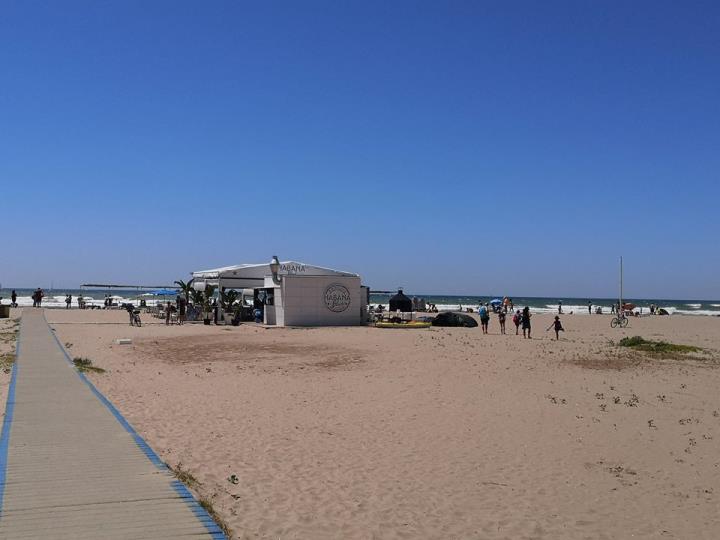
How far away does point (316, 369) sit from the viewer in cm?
1546

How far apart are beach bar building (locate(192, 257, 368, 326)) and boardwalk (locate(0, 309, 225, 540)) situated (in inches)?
773

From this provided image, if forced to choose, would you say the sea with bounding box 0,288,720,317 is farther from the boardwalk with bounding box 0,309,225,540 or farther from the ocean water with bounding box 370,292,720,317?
the boardwalk with bounding box 0,309,225,540

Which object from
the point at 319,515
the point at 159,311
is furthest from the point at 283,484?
the point at 159,311

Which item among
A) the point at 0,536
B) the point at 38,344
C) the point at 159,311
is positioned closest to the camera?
the point at 0,536

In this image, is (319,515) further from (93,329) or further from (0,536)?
(93,329)

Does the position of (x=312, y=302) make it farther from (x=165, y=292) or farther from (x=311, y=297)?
(x=165, y=292)

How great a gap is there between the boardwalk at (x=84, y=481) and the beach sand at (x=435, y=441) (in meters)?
0.44

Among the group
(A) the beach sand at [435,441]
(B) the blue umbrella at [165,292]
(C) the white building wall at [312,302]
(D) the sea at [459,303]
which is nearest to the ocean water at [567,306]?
(D) the sea at [459,303]

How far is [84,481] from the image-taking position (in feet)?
19.6

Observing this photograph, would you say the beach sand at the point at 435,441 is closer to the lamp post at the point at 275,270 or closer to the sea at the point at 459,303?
the lamp post at the point at 275,270

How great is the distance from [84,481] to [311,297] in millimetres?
23788

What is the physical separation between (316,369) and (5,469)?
9.48 metres

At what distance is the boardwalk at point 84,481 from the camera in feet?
16.1

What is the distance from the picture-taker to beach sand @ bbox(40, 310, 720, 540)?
6.02 m
